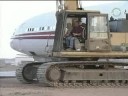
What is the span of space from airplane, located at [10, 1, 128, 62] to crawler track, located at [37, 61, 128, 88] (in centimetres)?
243

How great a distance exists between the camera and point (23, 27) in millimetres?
36594

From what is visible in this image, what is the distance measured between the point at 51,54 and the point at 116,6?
261 inches

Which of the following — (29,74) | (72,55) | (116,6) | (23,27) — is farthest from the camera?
(23,27)

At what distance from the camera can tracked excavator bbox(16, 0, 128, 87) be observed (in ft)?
85.0

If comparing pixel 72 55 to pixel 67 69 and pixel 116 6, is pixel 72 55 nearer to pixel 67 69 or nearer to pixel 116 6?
pixel 67 69

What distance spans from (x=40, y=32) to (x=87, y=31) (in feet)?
25.8

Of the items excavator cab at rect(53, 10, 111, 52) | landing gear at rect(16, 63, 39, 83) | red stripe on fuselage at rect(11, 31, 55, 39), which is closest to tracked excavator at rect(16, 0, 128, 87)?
excavator cab at rect(53, 10, 111, 52)

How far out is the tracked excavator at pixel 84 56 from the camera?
85.0 ft

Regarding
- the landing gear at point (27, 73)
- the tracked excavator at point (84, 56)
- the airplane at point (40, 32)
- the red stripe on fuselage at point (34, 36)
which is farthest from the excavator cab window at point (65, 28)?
the red stripe on fuselage at point (34, 36)

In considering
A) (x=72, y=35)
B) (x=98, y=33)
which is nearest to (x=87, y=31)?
(x=98, y=33)

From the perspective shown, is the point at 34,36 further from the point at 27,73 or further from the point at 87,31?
the point at 87,31

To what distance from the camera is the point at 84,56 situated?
2628 centimetres

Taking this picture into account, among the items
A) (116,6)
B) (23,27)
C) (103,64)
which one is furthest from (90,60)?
(23,27)

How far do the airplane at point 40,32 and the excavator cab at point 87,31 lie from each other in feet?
7.53
